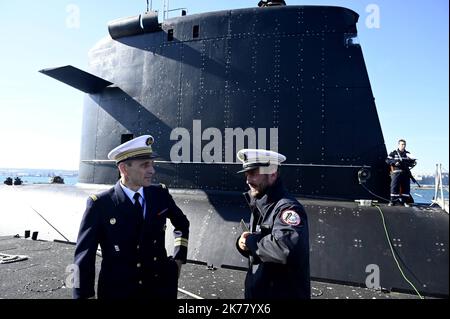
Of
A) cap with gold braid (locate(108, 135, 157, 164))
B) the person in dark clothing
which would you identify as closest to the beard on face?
cap with gold braid (locate(108, 135, 157, 164))

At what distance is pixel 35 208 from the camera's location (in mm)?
7895

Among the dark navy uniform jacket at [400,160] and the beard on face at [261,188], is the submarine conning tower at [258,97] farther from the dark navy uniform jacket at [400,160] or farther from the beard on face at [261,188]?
the beard on face at [261,188]

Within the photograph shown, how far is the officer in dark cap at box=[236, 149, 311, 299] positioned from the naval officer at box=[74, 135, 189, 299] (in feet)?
2.36

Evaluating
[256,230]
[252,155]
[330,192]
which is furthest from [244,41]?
[256,230]

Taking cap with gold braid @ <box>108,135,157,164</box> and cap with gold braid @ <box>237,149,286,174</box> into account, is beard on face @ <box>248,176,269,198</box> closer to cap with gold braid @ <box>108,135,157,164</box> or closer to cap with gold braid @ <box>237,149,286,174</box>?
cap with gold braid @ <box>237,149,286,174</box>

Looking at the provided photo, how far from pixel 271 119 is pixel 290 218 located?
11.6 ft

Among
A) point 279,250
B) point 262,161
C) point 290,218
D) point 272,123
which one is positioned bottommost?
point 279,250

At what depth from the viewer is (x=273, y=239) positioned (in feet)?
7.39

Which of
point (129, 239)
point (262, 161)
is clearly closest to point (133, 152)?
point (129, 239)

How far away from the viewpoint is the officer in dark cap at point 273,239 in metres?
2.23

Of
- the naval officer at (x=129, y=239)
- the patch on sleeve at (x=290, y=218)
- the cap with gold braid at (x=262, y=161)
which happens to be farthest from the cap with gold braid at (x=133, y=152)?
the patch on sleeve at (x=290, y=218)

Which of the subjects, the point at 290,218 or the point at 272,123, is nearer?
the point at 290,218

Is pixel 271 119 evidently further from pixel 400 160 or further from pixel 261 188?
pixel 261 188
